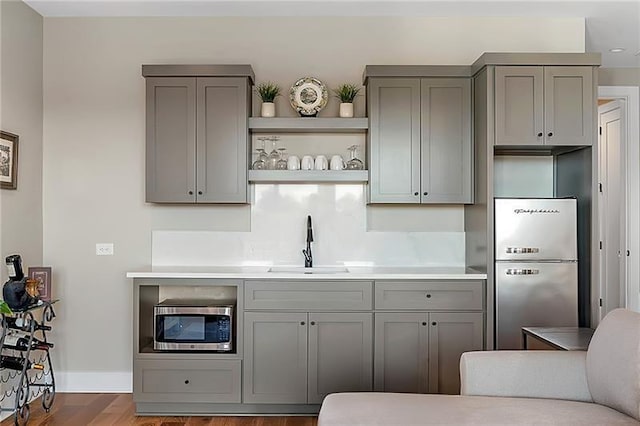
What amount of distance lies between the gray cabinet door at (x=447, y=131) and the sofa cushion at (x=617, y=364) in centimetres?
162

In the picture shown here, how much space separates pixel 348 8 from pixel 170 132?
1.52m

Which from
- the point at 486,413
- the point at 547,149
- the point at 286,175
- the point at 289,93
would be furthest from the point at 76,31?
the point at 486,413

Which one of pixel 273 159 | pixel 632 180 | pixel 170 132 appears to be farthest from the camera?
pixel 632 180

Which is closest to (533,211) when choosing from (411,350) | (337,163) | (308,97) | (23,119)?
(411,350)

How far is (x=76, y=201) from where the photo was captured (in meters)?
4.13

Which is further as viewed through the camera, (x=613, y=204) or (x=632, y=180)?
(x=613, y=204)

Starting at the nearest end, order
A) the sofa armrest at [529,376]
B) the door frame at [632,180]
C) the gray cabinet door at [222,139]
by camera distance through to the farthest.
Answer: the sofa armrest at [529,376], the gray cabinet door at [222,139], the door frame at [632,180]

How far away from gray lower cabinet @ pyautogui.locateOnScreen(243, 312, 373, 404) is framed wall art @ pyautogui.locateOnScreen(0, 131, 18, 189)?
1.78 metres

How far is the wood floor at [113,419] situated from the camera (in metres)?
3.42

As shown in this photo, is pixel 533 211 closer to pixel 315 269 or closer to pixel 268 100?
pixel 315 269

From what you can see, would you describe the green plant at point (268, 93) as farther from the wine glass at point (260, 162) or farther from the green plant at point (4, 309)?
the green plant at point (4, 309)

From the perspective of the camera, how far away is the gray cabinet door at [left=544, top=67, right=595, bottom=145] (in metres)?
3.57

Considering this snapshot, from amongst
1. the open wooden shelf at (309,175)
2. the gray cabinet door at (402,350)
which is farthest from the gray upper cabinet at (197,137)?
the gray cabinet door at (402,350)

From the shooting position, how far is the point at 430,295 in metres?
3.54
